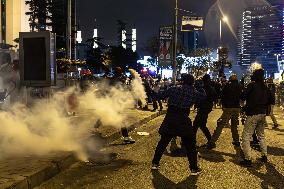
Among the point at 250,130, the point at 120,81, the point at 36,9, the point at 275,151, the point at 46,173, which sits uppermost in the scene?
the point at 36,9

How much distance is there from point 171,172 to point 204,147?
3.12 metres

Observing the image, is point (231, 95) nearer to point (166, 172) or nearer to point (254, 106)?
point (254, 106)

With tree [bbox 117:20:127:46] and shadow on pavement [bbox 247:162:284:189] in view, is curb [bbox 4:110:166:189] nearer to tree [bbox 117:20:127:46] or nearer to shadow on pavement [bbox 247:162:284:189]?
shadow on pavement [bbox 247:162:284:189]

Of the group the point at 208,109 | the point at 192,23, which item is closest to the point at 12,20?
the point at 192,23

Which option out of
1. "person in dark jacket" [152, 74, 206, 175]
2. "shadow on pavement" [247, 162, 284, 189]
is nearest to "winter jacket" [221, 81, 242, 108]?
"shadow on pavement" [247, 162, 284, 189]

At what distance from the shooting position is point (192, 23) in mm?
28281

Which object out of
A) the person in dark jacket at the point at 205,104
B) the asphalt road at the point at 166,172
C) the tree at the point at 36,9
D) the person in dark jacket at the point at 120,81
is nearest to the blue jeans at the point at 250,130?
the asphalt road at the point at 166,172

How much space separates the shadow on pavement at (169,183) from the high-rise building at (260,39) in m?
117

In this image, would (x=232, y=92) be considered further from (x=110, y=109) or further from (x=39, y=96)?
(x=39, y=96)

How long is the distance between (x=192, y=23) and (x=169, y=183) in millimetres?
21966

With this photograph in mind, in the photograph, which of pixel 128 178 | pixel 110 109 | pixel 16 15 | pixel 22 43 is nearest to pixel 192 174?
pixel 128 178

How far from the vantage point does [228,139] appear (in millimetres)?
12695

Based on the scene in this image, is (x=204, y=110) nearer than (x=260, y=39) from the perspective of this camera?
Yes

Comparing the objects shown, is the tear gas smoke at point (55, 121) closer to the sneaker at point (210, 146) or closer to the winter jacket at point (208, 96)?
the winter jacket at point (208, 96)
